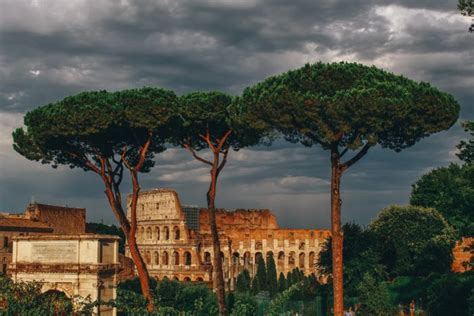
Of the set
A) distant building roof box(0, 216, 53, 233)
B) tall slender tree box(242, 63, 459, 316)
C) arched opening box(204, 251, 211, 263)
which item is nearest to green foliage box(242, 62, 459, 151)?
tall slender tree box(242, 63, 459, 316)

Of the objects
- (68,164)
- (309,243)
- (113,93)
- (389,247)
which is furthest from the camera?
(309,243)

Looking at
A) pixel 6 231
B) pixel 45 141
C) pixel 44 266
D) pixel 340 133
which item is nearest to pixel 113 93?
pixel 45 141

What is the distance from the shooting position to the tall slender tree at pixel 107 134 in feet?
72.8

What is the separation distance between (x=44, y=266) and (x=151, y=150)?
6.31 m

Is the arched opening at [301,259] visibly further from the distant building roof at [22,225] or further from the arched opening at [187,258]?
the distant building roof at [22,225]

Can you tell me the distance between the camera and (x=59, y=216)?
50094mm

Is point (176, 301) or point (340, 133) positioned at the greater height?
point (340, 133)

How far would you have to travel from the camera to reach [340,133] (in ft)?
59.2

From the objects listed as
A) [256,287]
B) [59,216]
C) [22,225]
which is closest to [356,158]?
[256,287]

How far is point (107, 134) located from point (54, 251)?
4.57 m

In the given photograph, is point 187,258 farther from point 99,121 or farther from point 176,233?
point 99,121

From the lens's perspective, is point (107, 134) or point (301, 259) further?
point (301, 259)

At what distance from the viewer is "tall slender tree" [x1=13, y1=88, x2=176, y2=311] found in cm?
2220

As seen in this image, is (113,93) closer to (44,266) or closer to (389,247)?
(44,266)
